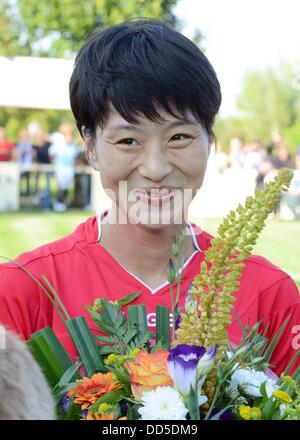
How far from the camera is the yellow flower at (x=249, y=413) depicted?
129cm

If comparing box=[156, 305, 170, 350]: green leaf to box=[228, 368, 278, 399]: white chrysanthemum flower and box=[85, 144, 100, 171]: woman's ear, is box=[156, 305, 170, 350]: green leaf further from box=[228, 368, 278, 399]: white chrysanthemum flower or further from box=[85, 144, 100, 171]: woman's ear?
box=[85, 144, 100, 171]: woman's ear

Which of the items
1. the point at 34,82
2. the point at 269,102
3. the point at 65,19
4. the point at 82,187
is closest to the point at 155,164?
the point at 34,82

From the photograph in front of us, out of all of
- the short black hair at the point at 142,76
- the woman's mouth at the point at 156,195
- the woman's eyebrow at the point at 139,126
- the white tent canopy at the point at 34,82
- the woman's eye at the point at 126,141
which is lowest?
the white tent canopy at the point at 34,82

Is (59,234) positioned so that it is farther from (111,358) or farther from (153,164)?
(111,358)

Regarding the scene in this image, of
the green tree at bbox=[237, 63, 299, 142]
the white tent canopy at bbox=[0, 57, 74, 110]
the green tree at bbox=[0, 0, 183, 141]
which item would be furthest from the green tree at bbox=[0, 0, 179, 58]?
the green tree at bbox=[237, 63, 299, 142]

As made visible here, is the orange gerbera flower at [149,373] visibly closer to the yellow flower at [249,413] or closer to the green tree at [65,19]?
the yellow flower at [249,413]

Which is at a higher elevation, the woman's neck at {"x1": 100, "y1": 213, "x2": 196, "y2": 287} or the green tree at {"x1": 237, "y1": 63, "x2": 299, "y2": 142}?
the woman's neck at {"x1": 100, "y1": 213, "x2": 196, "y2": 287}

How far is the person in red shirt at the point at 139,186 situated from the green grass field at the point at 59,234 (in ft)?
25.5

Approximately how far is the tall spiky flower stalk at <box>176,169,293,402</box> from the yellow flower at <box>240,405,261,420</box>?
12 centimetres

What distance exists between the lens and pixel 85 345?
61.3 inches

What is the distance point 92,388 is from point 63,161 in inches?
715

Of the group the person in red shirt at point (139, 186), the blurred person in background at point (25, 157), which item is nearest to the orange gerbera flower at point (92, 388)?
the person in red shirt at point (139, 186)

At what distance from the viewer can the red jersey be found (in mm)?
1945

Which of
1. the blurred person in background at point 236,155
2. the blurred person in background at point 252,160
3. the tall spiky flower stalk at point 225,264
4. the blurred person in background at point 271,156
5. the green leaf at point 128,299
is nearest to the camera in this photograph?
the tall spiky flower stalk at point 225,264
